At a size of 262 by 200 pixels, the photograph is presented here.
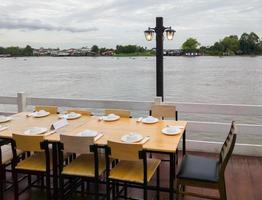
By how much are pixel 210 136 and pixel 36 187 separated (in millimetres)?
6548

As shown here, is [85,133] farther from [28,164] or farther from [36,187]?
[36,187]

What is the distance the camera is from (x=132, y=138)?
2.96 meters

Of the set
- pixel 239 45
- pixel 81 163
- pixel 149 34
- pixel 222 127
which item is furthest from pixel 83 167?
pixel 239 45

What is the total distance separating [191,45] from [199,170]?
6.79 metres

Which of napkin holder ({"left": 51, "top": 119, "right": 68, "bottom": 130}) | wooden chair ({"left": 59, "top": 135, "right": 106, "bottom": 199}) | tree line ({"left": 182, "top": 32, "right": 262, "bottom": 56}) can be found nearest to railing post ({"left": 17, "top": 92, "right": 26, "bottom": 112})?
napkin holder ({"left": 51, "top": 119, "right": 68, "bottom": 130})

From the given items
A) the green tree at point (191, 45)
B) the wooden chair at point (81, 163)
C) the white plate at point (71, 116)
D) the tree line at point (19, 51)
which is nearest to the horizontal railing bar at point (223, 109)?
the white plate at point (71, 116)

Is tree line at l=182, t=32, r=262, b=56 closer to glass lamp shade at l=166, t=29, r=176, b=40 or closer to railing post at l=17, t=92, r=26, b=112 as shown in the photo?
glass lamp shade at l=166, t=29, r=176, b=40

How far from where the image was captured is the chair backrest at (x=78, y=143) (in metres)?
2.80

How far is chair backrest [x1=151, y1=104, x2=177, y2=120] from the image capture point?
4039 mm

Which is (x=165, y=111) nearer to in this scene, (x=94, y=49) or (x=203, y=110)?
(x=203, y=110)

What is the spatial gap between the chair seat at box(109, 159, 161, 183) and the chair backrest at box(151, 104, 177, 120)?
1.06 meters

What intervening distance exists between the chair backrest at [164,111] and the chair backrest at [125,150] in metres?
1.48

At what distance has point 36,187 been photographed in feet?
11.5

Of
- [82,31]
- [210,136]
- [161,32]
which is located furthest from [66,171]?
[82,31]
